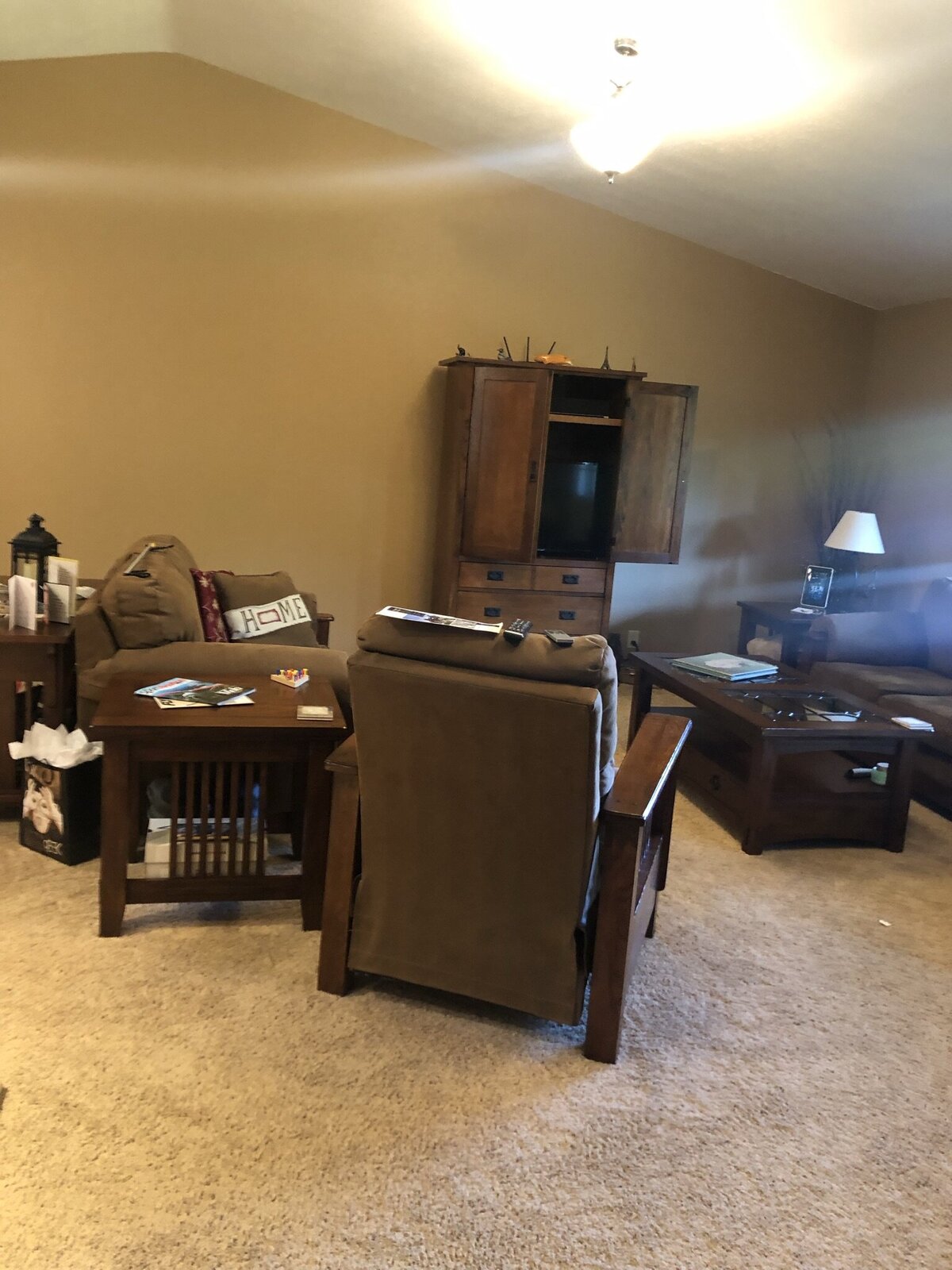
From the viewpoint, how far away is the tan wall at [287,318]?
15.2 ft

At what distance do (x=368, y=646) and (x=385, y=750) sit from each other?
0.22m

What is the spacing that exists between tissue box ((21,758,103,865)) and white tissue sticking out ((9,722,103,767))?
21 mm

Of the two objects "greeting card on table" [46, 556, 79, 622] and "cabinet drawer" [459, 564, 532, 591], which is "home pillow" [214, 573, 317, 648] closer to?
"greeting card on table" [46, 556, 79, 622]

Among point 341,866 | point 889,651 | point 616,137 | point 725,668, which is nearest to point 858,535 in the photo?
point 889,651

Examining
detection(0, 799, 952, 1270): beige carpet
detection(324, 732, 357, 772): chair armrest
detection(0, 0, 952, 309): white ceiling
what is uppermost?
detection(0, 0, 952, 309): white ceiling

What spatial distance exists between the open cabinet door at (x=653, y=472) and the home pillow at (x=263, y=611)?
1.93 m

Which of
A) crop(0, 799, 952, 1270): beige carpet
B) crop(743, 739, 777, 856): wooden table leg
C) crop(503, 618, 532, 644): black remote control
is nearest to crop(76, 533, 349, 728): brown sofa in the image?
crop(0, 799, 952, 1270): beige carpet

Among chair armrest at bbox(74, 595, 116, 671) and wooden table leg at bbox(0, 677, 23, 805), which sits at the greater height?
chair armrest at bbox(74, 595, 116, 671)

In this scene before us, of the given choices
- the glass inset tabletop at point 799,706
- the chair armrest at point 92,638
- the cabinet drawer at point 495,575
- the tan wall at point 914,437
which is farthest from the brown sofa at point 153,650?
the tan wall at point 914,437

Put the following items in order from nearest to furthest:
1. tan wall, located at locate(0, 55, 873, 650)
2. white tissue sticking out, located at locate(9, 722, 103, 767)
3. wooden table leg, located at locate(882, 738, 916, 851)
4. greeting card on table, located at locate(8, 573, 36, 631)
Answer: white tissue sticking out, located at locate(9, 722, 103, 767) → greeting card on table, located at locate(8, 573, 36, 631) → wooden table leg, located at locate(882, 738, 916, 851) → tan wall, located at locate(0, 55, 873, 650)

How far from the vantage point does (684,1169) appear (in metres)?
1.82

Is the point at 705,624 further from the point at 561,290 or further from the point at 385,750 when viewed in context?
the point at 385,750

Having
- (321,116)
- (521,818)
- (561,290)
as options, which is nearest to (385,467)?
(561,290)

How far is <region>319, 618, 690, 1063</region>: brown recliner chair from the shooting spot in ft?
6.34
